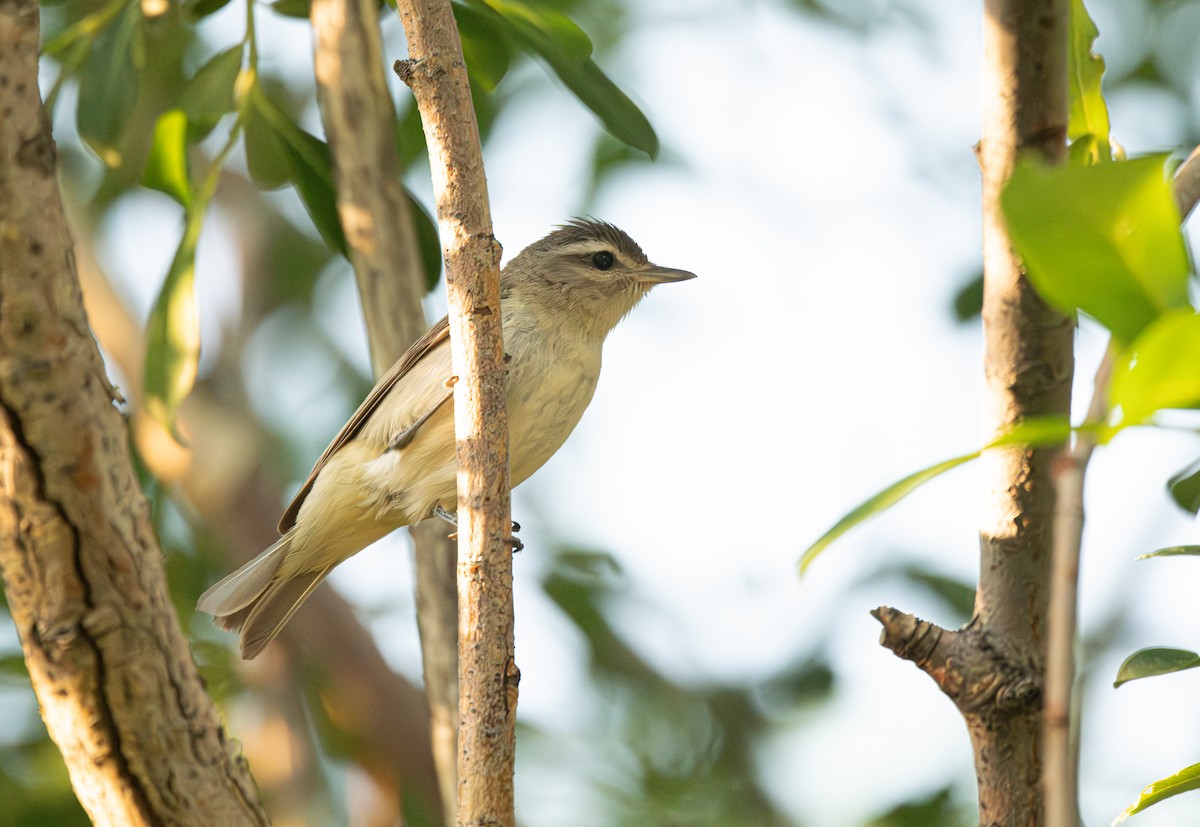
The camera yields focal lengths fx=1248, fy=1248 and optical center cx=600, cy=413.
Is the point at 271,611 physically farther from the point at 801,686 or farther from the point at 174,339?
the point at 801,686

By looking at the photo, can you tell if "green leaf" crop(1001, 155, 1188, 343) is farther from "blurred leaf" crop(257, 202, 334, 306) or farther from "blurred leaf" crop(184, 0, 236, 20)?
"blurred leaf" crop(257, 202, 334, 306)

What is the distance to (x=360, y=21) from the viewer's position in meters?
3.85

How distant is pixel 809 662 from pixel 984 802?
3038 mm

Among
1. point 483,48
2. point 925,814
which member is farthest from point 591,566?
point 483,48

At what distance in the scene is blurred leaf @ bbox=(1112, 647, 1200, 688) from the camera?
2053mm

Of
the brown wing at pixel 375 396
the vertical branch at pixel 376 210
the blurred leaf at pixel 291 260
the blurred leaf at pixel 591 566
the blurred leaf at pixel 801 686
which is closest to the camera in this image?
the vertical branch at pixel 376 210

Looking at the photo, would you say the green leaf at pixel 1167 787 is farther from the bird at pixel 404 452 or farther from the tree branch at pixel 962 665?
the bird at pixel 404 452

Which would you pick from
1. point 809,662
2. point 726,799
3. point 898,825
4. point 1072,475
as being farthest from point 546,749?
point 1072,475

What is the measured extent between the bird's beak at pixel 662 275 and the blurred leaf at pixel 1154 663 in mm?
2819

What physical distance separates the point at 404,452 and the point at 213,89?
47.8 inches

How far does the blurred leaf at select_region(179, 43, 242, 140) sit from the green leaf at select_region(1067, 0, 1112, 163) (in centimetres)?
229

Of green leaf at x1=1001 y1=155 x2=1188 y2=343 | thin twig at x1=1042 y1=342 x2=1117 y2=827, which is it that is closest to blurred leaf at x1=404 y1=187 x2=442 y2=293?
green leaf at x1=1001 y1=155 x2=1188 y2=343

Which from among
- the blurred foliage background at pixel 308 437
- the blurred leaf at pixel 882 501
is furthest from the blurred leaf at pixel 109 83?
the blurred leaf at pixel 882 501

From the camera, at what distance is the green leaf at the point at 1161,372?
3.18 ft
